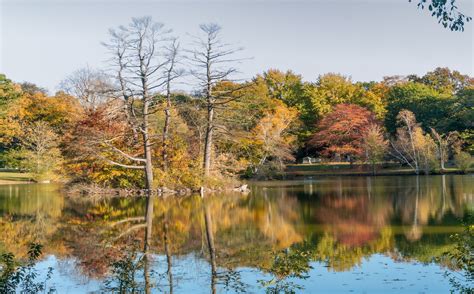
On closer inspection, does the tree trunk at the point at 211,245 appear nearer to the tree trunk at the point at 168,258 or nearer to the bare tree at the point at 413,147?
the tree trunk at the point at 168,258

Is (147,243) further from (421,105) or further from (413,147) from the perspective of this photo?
(421,105)

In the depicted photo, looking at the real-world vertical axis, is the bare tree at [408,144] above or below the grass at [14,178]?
above

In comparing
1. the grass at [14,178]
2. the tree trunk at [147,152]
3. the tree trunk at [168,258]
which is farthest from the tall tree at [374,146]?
the tree trunk at [168,258]

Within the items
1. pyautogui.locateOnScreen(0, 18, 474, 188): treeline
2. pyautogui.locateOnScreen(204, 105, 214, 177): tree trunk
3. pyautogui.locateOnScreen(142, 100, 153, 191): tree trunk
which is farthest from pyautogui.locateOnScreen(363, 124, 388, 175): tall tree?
pyautogui.locateOnScreen(142, 100, 153, 191): tree trunk

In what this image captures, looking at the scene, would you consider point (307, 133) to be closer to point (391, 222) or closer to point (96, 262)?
point (391, 222)

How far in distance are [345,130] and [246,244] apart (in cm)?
3723

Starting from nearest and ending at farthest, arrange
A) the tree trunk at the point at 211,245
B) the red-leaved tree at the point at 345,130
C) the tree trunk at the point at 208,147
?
the tree trunk at the point at 211,245 → the tree trunk at the point at 208,147 → the red-leaved tree at the point at 345,130

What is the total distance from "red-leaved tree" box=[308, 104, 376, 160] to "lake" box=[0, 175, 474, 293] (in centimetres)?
2592

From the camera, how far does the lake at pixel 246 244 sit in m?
7.99

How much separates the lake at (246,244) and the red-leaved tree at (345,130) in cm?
2592

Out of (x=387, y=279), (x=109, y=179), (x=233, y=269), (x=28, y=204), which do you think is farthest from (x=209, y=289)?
(x=109, y=179)

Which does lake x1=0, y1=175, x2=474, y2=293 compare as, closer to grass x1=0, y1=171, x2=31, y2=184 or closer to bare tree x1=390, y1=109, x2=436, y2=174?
bare tree x1=390, y1=109, x2=436, y2=174

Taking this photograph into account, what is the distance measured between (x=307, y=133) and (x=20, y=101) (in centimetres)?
2500

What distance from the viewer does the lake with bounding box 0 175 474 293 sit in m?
7.99
